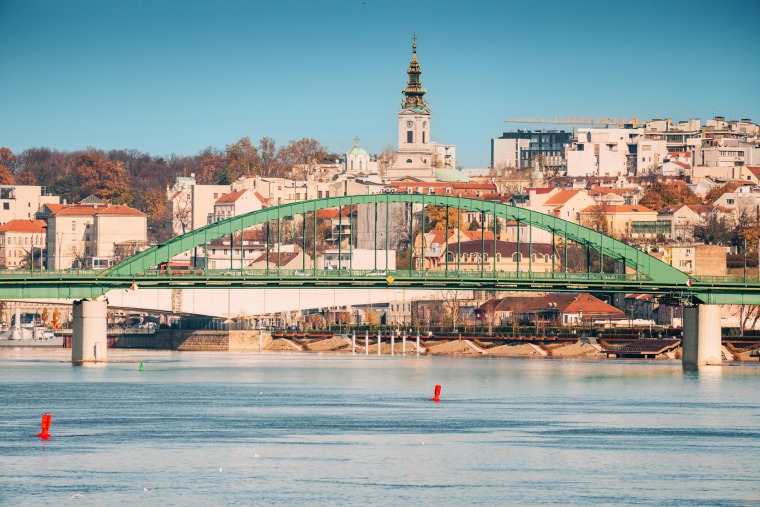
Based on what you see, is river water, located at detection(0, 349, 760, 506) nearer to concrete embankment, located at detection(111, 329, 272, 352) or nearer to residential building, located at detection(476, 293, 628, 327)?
concrete embankment, located at detection(111, 329, 272, 352)

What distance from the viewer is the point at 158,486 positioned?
48.7m

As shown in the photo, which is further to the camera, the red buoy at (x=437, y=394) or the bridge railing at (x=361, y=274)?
the bridge railing at (x=361, y=274)

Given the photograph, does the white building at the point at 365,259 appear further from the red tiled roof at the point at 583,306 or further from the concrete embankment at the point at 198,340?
the concrete embankment at the point at 198,340

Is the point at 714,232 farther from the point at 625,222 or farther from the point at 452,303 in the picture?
the point at 452,303

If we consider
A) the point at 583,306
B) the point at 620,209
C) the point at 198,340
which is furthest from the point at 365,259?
the point at 620,209

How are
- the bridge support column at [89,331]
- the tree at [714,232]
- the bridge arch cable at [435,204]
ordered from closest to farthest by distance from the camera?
the bridge support column at [89,331], the bridge arch cable at [435,204], the tree at [714,232]

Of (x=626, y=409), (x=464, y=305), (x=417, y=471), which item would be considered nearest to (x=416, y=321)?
(x=464, y=305)

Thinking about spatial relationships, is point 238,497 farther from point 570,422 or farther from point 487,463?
point 570,422

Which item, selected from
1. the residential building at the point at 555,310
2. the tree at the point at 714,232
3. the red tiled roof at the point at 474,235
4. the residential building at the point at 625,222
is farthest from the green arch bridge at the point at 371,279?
the residential building at the point at 625,222

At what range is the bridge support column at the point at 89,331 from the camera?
10162 centimetres

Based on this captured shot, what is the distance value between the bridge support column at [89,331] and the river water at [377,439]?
547cm

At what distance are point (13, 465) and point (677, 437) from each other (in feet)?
72.4

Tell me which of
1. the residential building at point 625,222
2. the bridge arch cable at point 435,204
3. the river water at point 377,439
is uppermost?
the residential building at point 625,222

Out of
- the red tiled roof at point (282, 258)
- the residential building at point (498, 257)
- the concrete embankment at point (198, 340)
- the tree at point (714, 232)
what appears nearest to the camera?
the concrete embankment at point (198, 340)
